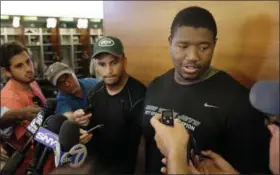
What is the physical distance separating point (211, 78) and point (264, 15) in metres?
0.15

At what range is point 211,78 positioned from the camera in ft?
1.70

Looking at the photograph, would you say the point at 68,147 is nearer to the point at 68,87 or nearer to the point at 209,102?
the point at 68,87

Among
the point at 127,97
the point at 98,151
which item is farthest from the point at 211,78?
the point at 98,151

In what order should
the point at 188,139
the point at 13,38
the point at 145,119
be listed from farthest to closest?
the point at 13,38
the point at 145,119
the point at 188,139

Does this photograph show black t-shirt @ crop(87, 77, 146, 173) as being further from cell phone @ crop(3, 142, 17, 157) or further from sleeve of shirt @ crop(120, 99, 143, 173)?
cell phone @ crop(3, 142, 17, 157)

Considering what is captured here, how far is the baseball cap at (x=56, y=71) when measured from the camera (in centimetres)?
65

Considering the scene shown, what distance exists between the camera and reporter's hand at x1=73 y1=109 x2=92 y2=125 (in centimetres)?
61

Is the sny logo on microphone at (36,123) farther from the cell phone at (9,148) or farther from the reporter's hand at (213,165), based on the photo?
the reporter's hand at (213,165)

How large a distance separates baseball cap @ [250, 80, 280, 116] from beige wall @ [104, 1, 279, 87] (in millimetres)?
153

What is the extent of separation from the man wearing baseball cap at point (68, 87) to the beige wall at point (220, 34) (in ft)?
0.41

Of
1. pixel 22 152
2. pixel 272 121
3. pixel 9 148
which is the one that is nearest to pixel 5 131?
pixel 9 148

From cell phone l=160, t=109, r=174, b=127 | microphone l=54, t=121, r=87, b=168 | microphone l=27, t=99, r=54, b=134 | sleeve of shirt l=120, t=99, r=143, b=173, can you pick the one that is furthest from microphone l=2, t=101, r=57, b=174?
cell phone l=160, t=109, r=174, b=127

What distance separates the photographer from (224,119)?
49 cm

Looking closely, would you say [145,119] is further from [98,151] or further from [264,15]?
[264,15]
